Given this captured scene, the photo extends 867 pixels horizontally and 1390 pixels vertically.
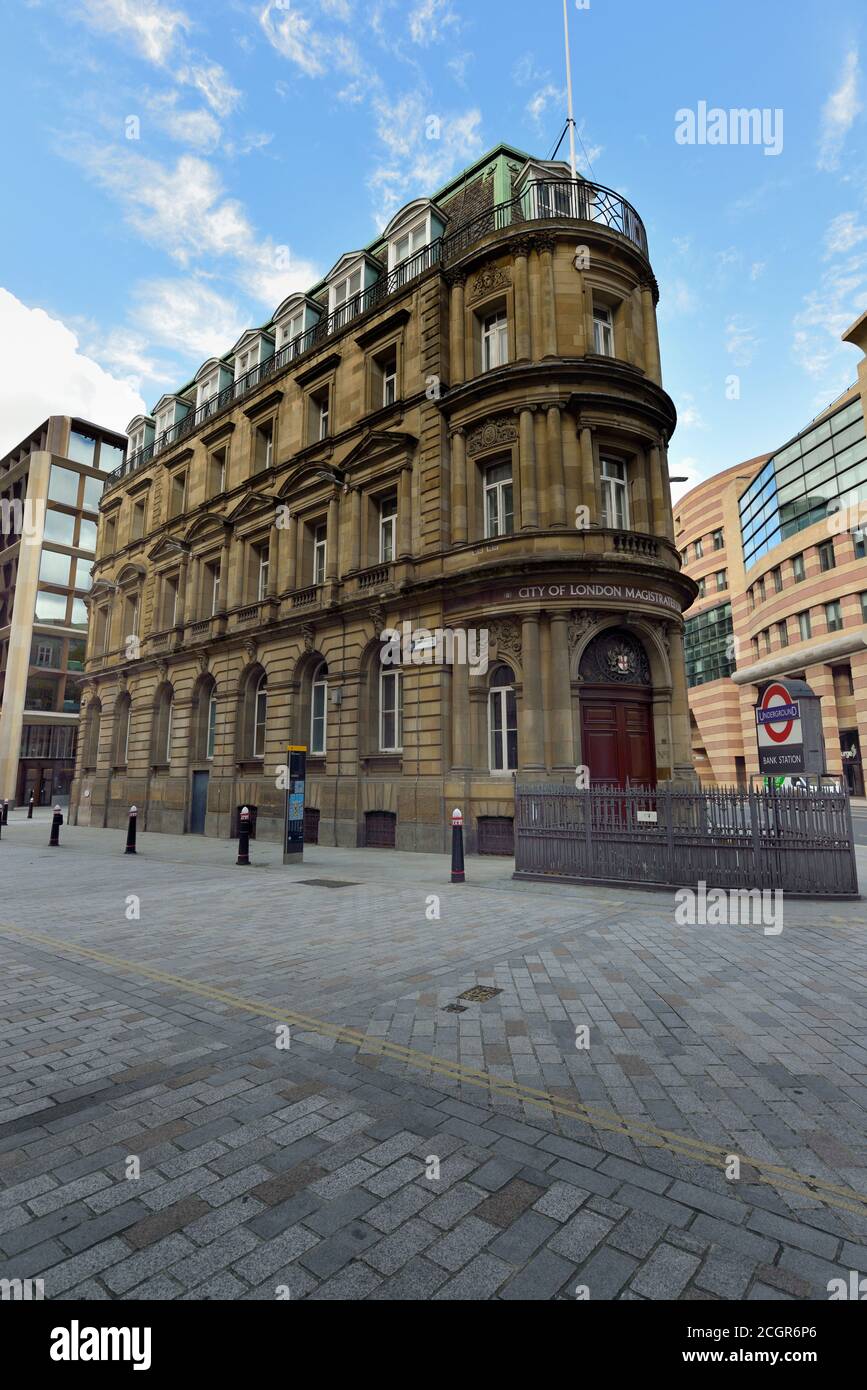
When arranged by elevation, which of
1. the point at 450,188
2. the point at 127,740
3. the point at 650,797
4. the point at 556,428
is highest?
the point at 450,188

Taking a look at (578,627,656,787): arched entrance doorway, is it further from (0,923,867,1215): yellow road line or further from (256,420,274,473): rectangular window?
(256,420,274,473): rectangular window

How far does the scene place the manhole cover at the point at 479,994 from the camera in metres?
5.10

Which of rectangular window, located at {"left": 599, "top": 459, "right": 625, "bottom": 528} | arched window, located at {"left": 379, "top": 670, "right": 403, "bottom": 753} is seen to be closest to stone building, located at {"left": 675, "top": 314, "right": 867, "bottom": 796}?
rectangular window, located at {"left": 599, "top": 459, "right": 625, "bottom": 528}

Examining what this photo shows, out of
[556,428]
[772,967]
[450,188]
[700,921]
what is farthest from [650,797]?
[450,188]

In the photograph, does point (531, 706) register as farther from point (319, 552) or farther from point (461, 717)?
point (319, 552)

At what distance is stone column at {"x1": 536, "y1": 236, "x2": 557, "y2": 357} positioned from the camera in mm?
16906

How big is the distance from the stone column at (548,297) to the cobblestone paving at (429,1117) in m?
15.7

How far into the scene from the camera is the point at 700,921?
8219 mm

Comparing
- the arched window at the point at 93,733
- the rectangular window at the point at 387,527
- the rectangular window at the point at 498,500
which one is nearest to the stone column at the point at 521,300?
the rectangular window at the point at 498,500

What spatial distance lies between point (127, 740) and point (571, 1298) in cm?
3183

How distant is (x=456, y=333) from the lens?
736 inches

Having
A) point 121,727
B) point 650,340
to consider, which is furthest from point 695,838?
point 121,727

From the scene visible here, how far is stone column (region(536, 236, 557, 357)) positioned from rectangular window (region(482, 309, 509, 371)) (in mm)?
1304

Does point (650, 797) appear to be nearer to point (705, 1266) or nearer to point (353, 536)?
point (705, 1266)
